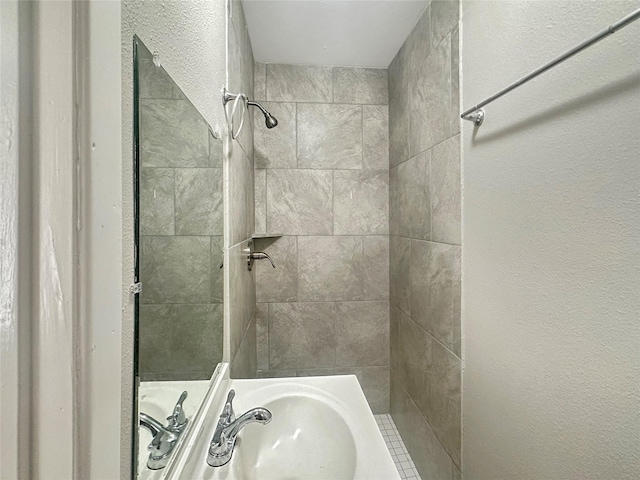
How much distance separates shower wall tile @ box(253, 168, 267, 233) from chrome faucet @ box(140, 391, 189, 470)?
141cm

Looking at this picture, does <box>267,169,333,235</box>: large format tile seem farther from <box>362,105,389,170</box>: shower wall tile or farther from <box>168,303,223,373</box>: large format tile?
<box>168,303,223,373</box>: large format tile

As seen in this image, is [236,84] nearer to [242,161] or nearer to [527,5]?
[242,161]

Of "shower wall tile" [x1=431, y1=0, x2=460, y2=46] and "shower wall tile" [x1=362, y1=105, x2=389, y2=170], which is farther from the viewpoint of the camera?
"shower wall tile" [x1=362, y1=105, x2=389, y2=170]

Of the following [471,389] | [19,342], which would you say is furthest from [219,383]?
[471,389]

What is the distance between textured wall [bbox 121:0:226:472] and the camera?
0.41 metres

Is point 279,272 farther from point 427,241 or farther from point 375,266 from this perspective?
point 427,241

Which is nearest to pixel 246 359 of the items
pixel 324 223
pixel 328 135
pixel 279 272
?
pixel 279 272

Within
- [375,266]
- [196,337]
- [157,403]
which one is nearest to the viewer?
[157,403]

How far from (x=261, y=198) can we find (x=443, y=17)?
4.47ft

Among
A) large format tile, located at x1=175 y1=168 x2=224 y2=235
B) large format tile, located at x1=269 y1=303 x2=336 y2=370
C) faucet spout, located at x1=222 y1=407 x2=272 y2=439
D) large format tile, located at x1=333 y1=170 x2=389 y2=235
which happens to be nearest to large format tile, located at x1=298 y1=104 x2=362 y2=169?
large format tile, located at x1=333 y1=170 x2=389 y2=235

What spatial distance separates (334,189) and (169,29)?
1.50 metres

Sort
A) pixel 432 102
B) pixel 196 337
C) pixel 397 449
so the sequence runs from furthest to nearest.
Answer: pixel 397 449
pixel 432 102
pixel 196 337

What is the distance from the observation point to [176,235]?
64cm

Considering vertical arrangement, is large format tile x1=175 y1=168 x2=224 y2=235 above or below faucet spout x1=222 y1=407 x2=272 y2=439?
above
